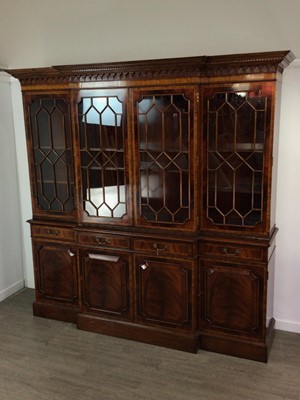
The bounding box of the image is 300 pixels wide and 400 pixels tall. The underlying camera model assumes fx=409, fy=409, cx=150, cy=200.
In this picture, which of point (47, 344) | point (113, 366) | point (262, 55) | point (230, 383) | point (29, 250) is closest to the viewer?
point (262, 55)

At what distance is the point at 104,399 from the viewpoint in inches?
102

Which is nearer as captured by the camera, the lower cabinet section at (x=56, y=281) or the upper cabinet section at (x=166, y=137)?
the upper cabinet section at (x=166, y=137)

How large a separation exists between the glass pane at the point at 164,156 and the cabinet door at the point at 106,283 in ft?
1.58

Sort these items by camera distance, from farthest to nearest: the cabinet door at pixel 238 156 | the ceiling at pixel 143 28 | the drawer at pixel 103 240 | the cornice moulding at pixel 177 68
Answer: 1. the drawer at pixel 103 240
2. the ceiling at pixel 143 28
3. the cabinet door at pixel 238 156
4. the cornice moulding at pixel 177 68

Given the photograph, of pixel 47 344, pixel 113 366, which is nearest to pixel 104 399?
pixel 113 366

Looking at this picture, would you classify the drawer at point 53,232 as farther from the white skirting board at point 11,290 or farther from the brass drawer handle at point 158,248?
the white skirting board at point 11,290

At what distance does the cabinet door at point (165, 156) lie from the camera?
285 centimetres

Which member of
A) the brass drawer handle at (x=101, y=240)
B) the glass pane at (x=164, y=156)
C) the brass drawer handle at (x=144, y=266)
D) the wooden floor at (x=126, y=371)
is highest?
the glass pane at (x=164, y=156)

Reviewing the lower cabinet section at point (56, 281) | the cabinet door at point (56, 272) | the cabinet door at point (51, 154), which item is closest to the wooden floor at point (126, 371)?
the lower cabinet section at point (56, 281)

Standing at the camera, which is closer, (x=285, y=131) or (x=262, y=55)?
(x=262, y=55)

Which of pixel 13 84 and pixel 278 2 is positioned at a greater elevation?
pixel 278 2

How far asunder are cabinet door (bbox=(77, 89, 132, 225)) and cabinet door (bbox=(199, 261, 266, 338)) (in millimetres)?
777

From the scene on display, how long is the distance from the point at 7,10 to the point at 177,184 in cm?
186

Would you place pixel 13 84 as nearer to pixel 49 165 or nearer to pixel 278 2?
pixel 49 165
